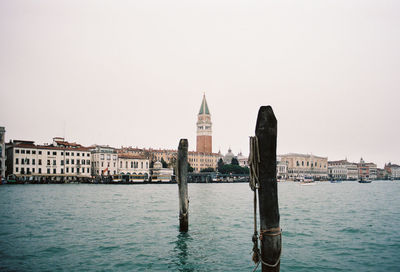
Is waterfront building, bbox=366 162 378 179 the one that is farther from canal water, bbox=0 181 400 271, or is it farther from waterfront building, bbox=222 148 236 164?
canal water, bbox=0 181 400 271

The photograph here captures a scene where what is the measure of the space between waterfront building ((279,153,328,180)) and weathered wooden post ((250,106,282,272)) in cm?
15476

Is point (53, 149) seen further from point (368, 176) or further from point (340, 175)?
point (368, 176)

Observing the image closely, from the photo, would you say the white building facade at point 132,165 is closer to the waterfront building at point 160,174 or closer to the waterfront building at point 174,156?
the waterfront building at point 160,174

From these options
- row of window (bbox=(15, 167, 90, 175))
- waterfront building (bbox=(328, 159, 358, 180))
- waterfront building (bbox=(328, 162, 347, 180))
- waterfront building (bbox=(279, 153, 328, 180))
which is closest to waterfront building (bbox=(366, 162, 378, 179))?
waterfront building (bbox=(328, 159, 358, 180))

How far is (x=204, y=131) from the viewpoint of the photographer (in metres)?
158

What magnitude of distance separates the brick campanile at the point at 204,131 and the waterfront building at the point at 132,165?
5510cm

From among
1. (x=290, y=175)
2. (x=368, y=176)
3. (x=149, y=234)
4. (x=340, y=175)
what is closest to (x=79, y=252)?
(x=149, y=234)

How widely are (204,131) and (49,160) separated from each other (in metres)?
83.1

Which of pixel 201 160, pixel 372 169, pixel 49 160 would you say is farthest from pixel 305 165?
pixel 49 160

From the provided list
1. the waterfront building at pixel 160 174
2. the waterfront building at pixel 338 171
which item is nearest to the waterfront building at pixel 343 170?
the waterfront building at pixel 338 171

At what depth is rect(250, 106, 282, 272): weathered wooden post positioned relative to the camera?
20.9 feet

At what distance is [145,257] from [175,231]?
14.7 feet

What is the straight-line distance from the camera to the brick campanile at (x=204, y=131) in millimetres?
154625

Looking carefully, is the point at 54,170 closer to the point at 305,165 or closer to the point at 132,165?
the point at 132,165
